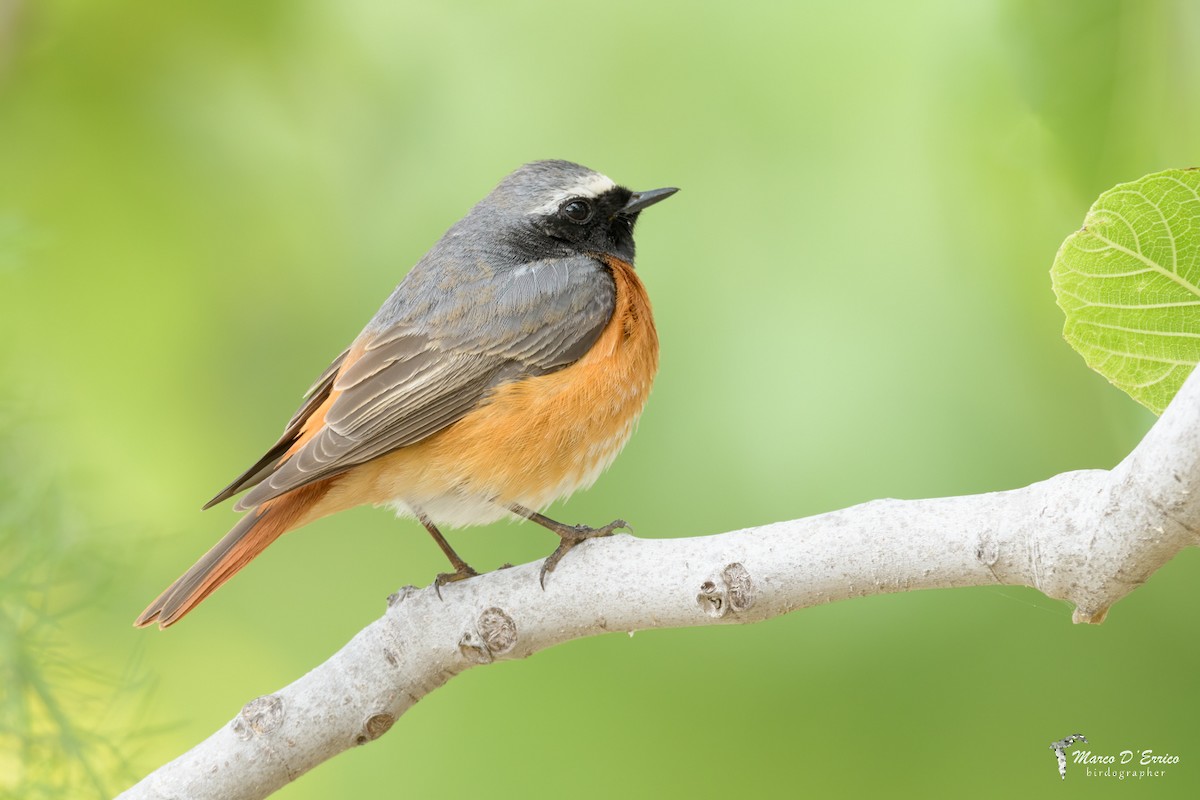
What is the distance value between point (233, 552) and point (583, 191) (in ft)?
3.73

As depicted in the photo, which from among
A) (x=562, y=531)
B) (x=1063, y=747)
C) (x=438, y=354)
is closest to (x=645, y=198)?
(x=438, y=354)

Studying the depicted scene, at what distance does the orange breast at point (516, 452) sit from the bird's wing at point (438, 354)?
0.16 ft

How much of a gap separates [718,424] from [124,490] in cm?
136

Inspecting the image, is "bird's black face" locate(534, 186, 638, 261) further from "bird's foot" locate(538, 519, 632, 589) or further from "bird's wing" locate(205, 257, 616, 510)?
"bird's foot" locate(538, 519, 632, 589)

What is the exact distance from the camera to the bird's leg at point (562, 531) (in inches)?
70.1

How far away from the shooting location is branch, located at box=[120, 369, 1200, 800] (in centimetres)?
122

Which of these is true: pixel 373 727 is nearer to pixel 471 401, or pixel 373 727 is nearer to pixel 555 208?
pixel 471 401

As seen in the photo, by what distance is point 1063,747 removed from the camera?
6.75 ft

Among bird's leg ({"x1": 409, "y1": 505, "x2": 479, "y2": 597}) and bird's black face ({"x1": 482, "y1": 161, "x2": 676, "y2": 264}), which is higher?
bird's black face ({"x1": 482, "y1": 161, "x2": 676, "y2": 264})

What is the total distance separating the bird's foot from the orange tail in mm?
460

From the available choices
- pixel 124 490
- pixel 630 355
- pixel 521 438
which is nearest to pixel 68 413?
pixel 124 490

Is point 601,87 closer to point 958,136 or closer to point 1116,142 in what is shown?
point 958,136

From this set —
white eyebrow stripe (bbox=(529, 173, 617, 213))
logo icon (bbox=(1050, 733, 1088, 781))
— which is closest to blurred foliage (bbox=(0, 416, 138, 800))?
white eyebrow stripe (bbox=(529, 173, 617, 213))

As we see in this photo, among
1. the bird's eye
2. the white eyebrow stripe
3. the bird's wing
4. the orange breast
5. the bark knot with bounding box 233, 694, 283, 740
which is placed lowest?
the bark knot with bounding box 233, 694, 283, 740
